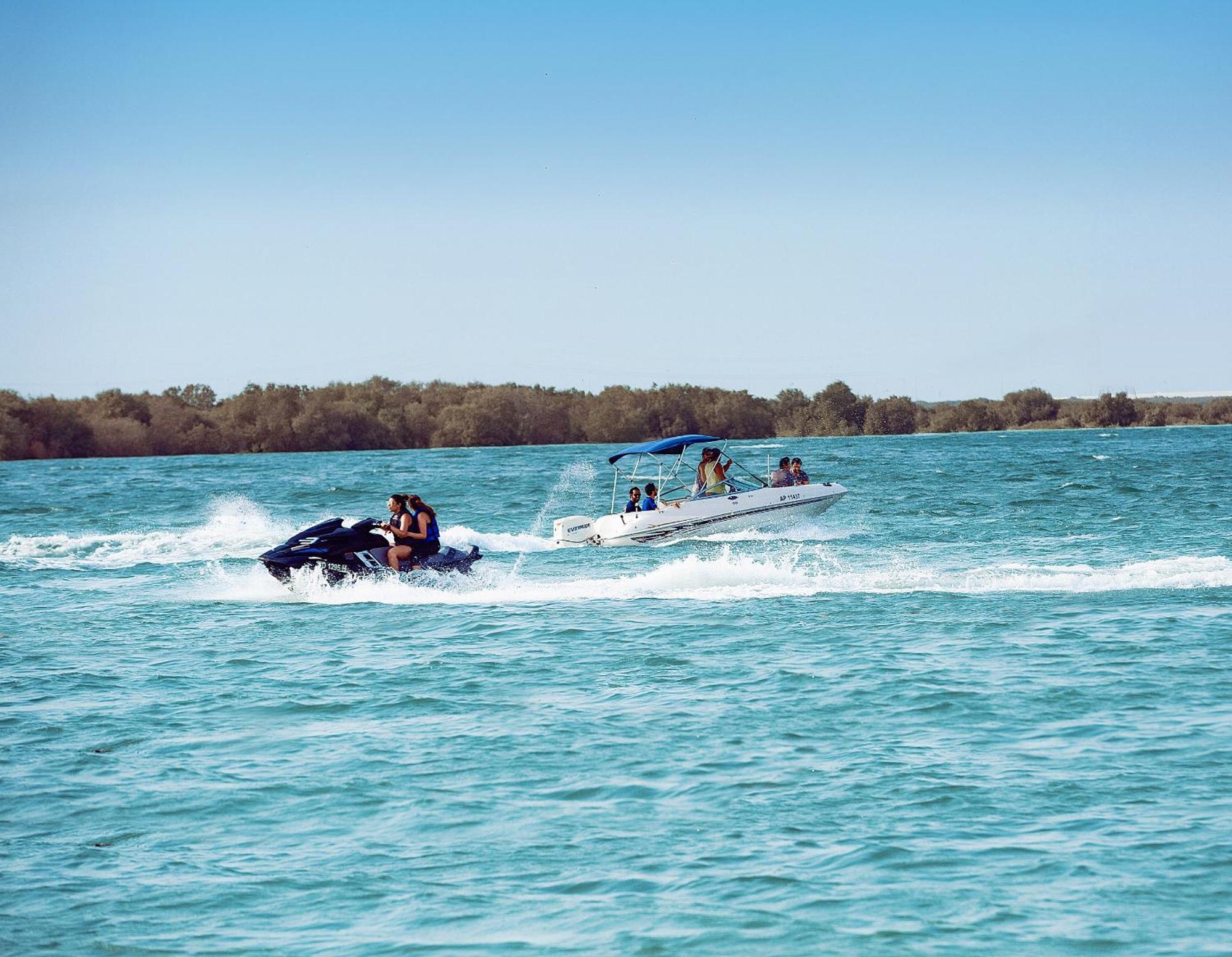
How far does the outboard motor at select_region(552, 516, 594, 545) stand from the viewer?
2859cm

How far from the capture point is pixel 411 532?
2019cm

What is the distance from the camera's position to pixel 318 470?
80.9 metres

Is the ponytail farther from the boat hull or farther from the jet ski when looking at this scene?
the boat hull

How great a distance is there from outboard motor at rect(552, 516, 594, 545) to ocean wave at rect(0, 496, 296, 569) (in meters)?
6.62

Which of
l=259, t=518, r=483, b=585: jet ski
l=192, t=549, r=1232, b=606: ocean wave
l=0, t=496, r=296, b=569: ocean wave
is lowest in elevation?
l=192, t=549, r=1232, b=606: ocean wave

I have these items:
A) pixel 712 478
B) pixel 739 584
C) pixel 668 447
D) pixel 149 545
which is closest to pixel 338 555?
pixel 739 584

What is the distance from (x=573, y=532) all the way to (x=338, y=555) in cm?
926

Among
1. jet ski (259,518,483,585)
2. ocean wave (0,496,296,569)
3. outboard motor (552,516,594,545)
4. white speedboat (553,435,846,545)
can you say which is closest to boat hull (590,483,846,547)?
white speedboat (553,435,846,545)

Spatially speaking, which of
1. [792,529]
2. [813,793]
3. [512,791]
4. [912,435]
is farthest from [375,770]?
[912,435]

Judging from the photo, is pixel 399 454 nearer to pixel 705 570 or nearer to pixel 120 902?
pixel 705 570

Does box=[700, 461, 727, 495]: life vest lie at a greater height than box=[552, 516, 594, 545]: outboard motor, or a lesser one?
greater

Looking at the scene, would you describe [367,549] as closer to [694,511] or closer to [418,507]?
[418,507]

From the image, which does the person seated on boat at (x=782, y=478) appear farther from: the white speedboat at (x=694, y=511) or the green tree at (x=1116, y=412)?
the green tree at (x=1116, y=412)

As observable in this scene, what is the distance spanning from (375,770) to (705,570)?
1160 centimetres
